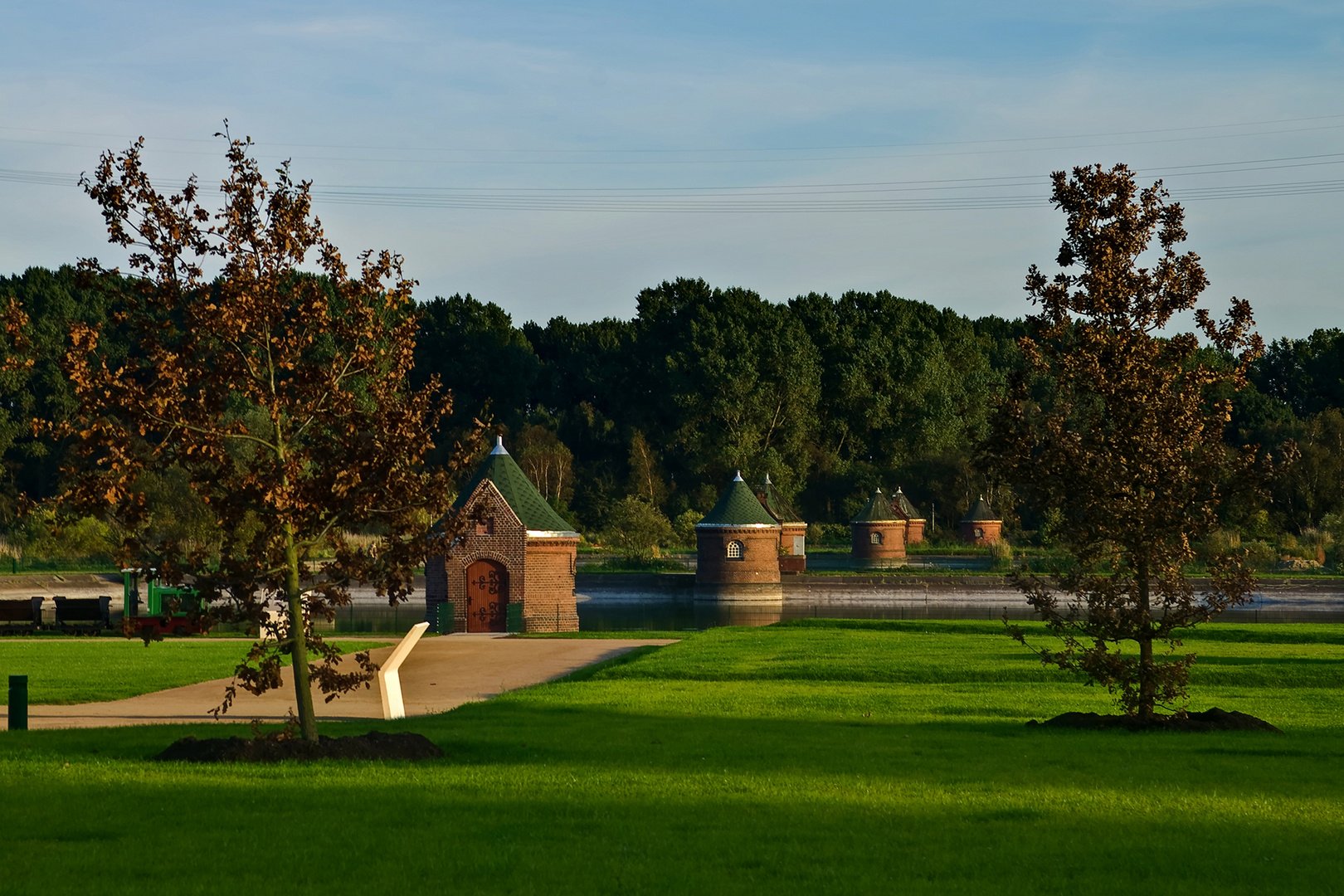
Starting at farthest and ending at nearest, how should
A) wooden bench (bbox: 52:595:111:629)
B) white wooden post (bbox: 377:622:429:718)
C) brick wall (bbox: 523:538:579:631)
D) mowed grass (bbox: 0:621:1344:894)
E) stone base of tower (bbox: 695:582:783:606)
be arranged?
stone base of tower (bbox: 695:582:783:606)
brick wall (bbox: 523:538:579:631)
wooden bench (bbox: 52:595:111:629)
white wooden post (bbox: 377:622:429:718)
mowed grass (bbox: 0:621:1344:894)

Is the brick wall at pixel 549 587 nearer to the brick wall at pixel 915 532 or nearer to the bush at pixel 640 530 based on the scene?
the bush at pixel 640 530

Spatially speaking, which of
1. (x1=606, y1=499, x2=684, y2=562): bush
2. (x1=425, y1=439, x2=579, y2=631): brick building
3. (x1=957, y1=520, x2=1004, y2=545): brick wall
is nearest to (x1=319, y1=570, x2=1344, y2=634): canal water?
(x1=425, y1=439, x2=579, y2=631): brick building

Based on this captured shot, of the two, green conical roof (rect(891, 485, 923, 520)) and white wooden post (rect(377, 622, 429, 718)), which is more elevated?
green conical roof (rect(891, 485, 923, 520))

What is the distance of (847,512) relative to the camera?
94.0 metres

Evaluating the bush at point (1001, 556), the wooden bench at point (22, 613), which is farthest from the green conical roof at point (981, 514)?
the wooden bench at point (22, 613)

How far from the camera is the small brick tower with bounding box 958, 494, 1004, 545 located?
7875 cm

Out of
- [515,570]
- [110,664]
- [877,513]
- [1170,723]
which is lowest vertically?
[1170,723]

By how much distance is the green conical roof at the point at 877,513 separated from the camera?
233ft

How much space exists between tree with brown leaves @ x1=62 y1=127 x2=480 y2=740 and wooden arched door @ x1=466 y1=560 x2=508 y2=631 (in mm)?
28075

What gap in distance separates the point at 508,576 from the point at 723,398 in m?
53.0

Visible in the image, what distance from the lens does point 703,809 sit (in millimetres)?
10188

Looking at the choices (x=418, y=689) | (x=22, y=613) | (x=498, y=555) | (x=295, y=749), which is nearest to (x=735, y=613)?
(x=498, y=555)

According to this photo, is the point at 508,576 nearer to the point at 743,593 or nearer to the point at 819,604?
the point at 743,593

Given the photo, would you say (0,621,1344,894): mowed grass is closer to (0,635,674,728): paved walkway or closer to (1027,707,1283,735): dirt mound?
(1027,707,1283,735): dirt mound
